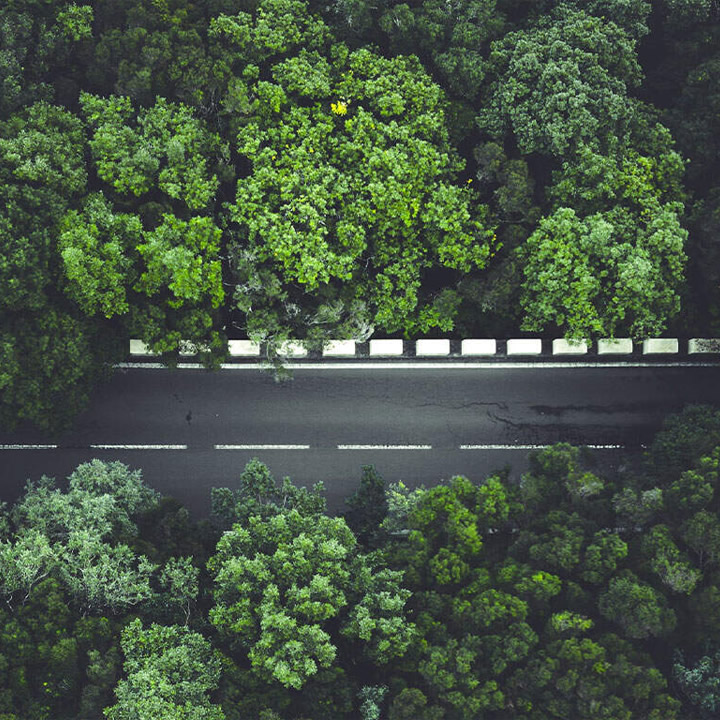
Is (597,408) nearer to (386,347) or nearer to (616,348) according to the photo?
(616,348)

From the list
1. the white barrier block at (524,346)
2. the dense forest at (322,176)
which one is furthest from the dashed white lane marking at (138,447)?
the white barrier block at (524,346)

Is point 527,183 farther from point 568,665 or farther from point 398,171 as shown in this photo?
point 568,665

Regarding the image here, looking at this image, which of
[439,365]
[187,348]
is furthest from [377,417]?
[187,348]

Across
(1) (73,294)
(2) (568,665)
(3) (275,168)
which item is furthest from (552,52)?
(2) (568,665)

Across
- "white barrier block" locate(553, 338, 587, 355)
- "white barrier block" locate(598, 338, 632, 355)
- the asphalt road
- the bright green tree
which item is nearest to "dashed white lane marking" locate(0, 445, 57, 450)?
the asphalt road

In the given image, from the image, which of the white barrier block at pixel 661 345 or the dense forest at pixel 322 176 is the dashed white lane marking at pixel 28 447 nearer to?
the dense forest at pixel 322 176

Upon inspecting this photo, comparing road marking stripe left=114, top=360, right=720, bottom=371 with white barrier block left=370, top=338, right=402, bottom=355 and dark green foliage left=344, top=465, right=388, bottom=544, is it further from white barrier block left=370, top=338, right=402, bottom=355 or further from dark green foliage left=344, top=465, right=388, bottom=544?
dark green foliage left=344, top=465, right=388, bottom=544
